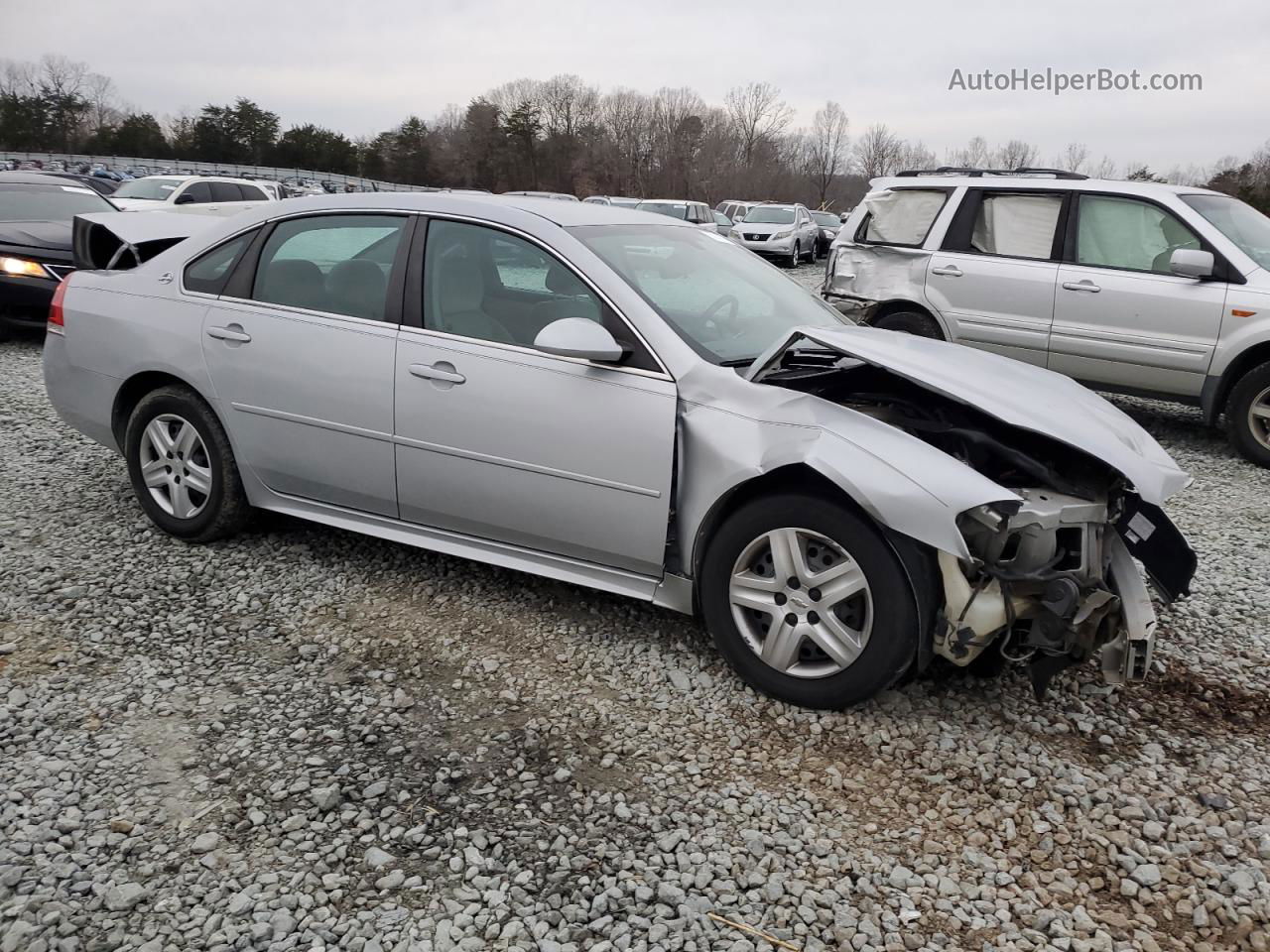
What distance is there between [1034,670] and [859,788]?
0.70 meters

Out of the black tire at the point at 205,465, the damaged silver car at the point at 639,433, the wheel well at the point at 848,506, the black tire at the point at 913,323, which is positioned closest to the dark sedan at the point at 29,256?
the damaged silver car at the point at 639,433

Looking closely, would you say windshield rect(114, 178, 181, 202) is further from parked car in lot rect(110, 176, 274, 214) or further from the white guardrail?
the white guardrail

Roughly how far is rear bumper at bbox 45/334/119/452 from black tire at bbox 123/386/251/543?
6.9 inches

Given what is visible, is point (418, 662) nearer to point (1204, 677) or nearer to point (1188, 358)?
point (1204, 677)

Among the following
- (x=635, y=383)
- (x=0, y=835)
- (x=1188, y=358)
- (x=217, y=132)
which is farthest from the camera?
(x=217, y=132)

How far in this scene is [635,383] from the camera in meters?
3.41

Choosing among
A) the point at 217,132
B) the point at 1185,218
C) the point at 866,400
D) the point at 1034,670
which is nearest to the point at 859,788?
the point at 1034,670

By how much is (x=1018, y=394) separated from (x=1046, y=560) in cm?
60

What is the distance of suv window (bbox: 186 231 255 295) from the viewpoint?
14.5 ft

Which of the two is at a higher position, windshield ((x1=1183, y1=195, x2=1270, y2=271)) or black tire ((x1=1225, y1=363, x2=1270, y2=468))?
windshield ((x1=1183, y1=195, x2=1270, y2=271))

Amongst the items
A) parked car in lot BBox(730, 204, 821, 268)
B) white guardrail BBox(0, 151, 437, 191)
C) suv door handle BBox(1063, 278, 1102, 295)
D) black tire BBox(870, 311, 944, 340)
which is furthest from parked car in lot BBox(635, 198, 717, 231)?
white guardrail BBox(0, 151, 437, 191)

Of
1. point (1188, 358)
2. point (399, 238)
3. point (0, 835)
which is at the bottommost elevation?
point (0, 835)

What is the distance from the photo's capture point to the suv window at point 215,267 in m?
4.41

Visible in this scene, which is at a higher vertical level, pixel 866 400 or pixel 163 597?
pixel 866 400
